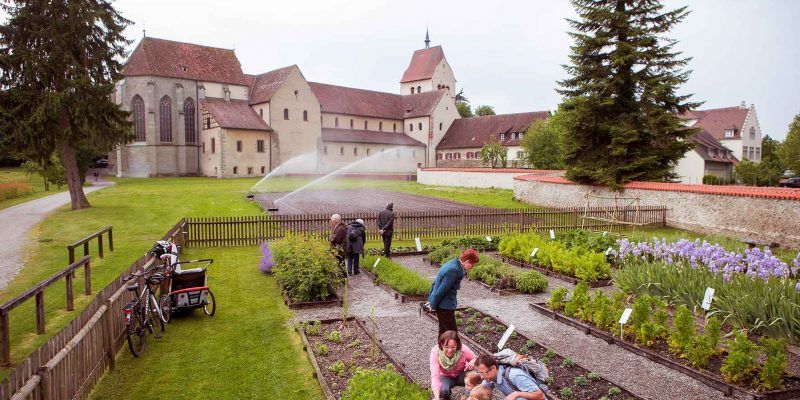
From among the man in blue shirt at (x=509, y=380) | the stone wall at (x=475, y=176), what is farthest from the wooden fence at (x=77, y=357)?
the stone wall at (x=475, y=176)

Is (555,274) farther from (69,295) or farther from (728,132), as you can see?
(728,132)

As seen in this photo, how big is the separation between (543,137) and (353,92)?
115ft

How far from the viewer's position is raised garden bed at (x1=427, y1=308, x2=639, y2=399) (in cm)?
690

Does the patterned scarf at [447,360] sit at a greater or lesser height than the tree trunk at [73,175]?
lesser

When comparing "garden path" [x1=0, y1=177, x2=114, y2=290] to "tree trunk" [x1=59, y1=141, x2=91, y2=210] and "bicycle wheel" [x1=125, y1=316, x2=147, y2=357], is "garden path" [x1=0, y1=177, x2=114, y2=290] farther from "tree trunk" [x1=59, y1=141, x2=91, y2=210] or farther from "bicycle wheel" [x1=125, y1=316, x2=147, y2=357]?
"bicycle wheel" [x1=125, y1=316, x2=147, y2=357]

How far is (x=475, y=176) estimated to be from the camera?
49.9 m

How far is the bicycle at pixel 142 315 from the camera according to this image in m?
8.29

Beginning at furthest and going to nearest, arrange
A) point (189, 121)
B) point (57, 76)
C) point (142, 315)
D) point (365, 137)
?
point (365, 137) < point (189, 121) < point (57, 76) < point (142, 315)

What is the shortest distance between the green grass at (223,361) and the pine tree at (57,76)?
19.7 m

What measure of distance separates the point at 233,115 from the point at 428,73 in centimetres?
3702

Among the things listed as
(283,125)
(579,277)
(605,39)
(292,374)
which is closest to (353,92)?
(283,125)

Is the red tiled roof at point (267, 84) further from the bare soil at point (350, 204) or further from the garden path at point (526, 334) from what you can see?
the garden path at point (526, 334)

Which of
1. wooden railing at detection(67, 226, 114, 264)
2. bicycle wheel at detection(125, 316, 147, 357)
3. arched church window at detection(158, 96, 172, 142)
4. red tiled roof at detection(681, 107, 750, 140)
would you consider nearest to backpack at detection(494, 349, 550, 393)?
bicycle wheel at detection(125, 316, 147, 357)

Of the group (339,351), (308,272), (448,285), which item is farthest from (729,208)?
(339,351)
